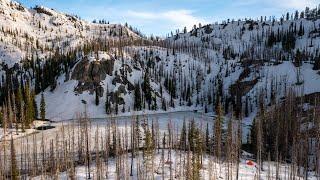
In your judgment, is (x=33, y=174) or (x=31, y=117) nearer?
(x=33, y=174)

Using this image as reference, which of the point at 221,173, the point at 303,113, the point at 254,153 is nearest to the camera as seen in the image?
the point at 221,173

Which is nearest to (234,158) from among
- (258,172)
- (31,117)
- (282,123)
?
(258,172)

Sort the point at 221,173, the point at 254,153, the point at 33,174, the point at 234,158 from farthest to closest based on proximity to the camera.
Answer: the point at 254,153, the point at 234,158, the point at 221,173, the point at 33,174

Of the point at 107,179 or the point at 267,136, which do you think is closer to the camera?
the point at 107,179

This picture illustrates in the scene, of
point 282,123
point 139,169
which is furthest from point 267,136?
point 139,169

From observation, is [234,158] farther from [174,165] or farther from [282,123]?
[282,123]

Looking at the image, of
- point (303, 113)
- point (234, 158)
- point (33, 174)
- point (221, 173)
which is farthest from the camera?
point (303, 113)

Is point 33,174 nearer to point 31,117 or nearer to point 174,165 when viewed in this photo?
point 174,165

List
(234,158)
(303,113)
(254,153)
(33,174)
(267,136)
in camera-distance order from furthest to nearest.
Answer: (303,113)
(267,136)
(254,153)
(234,158)
(33,174)
